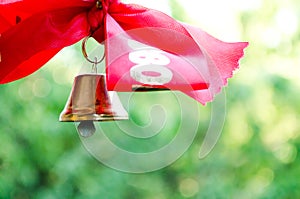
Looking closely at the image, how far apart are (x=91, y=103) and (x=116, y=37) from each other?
247 millimetres

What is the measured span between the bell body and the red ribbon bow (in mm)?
137

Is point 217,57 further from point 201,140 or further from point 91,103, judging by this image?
point 201,140

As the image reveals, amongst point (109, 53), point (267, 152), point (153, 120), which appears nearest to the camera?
point (109, 53)

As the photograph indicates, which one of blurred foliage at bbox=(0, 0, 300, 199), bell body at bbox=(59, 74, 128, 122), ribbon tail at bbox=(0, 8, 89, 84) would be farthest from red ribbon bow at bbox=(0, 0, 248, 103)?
blurred foliage at bbox=(0, 0, 300, 199)

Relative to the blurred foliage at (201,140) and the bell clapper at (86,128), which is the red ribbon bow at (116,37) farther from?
the blurred foliage at (201,140)

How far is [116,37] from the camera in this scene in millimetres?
882

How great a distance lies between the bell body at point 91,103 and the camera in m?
1.09

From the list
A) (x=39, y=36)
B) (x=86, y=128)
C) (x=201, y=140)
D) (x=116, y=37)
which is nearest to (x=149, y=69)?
(x=116, y=37)

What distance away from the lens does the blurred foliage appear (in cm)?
250

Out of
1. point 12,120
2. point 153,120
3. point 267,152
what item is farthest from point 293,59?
point 12,120

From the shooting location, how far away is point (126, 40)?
0.89 meters

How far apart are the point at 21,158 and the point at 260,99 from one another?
103 centimetres

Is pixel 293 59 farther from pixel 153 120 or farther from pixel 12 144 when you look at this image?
pixel 12 144

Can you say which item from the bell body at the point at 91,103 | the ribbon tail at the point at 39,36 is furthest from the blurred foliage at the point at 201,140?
the ribbon tail at the point at 39,36
